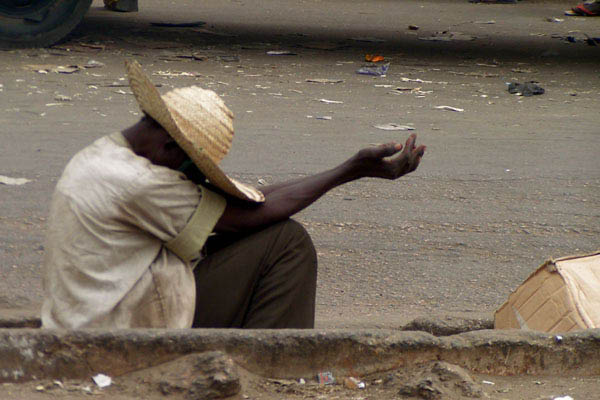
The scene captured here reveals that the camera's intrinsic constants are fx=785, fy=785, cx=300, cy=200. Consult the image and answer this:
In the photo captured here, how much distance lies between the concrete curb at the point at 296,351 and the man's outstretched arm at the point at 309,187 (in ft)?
1.35

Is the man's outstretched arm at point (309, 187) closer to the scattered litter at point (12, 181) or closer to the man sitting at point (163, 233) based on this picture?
the man sitting at point (163, 233)

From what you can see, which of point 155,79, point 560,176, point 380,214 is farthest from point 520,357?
point 155,79

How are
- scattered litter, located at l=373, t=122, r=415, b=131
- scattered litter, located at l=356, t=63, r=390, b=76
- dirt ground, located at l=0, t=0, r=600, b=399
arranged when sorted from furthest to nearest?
scattered litter, located at l=356, t=63, r=390, b=76
scattered litter, located at l=373, t=122, r=415, b=131
dirt ground, located at l=0, t=0, r=600, b=399

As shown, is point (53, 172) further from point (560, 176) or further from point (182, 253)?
point (560, 176)

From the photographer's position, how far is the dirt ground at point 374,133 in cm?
388

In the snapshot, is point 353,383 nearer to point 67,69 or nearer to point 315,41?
point 67,69

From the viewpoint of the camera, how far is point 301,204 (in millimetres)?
2684

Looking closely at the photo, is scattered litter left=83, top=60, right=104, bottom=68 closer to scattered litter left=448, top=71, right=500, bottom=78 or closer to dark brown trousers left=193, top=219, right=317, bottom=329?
scattered litter left=448, top=71, right=500, bottom=78

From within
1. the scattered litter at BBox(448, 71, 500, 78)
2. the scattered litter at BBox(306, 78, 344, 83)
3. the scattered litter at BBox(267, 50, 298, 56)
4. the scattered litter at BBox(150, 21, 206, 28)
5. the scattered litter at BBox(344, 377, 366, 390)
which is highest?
the scattered litter at BBox(150, 21, 206, 28)

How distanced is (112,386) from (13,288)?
1.52 metres

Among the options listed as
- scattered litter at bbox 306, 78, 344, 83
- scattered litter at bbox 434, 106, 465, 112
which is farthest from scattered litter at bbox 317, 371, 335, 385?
scattered litter at bbox 306, 78, 344, 83

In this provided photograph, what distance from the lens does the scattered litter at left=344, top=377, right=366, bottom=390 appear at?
2.38 m

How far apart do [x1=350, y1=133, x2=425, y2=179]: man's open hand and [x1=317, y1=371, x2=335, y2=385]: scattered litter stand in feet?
2.37

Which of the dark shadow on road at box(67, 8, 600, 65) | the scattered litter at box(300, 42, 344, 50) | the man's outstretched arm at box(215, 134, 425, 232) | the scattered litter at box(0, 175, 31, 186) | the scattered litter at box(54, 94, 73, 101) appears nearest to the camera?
the man's outstretched arm at box(215, 134, 425, 232)
